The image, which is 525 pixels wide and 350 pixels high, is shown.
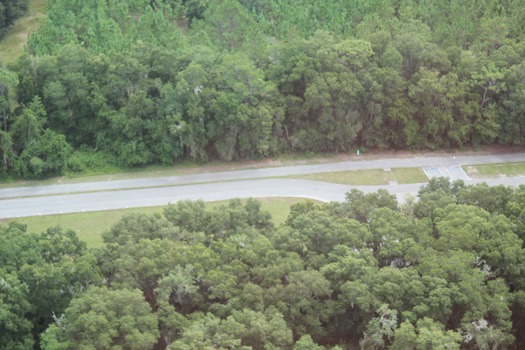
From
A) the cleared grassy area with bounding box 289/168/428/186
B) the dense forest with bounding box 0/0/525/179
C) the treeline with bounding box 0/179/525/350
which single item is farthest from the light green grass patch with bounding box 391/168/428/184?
the treeline with bounding box 0/179/525/350

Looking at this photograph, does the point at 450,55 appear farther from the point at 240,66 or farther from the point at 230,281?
the point at 230,281

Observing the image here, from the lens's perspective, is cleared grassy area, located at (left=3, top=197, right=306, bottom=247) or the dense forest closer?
cleared grassy area, located at (left=3, top=197, right=306, bottom=247)

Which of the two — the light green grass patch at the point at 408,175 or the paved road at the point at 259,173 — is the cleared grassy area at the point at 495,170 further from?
the light green grass patch at the point at 408,175

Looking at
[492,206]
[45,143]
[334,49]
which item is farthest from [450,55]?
[45,143]

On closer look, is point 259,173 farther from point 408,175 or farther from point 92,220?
point 92,220

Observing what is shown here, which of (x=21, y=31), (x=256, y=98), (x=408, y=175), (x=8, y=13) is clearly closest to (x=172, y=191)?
(x=256, y=98)

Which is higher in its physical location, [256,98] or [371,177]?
[256,98]

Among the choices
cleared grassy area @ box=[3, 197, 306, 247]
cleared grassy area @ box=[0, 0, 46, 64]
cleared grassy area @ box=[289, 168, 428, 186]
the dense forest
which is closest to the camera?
cleared grassy area @ box=[3, 197, 306, 247]

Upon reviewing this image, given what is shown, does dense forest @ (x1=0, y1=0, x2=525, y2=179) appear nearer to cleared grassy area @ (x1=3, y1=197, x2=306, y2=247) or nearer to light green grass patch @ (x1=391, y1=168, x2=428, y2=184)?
light green grass patch @ (x1=391, y1=168, x2=428, y2=184)
